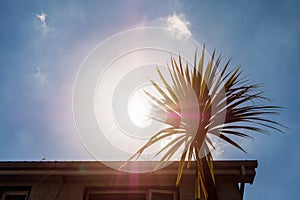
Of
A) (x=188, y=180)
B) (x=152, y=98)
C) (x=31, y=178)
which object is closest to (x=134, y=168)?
(x=188, y=180)

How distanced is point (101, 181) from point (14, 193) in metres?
1.90

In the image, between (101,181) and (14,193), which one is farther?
(101,181)

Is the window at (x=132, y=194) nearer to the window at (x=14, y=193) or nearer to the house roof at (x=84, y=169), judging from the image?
the house roof at (x=84, y=169)

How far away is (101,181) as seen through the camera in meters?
6.73

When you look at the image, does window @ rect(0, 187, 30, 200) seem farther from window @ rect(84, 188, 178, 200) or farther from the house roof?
window @ rect(84, 188, 178, 200)

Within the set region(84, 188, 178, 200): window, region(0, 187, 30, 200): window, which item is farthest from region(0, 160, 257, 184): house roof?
region(84, 188, 178, 200): window

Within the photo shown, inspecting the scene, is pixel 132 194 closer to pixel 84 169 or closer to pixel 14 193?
pixel 84 169

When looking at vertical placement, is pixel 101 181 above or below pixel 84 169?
below

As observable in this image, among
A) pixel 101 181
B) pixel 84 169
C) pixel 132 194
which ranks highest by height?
pixel 84 169

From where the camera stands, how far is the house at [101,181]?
6379mm

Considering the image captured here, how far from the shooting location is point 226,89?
5004 mm

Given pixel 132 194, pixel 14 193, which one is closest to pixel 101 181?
pixel 132 194

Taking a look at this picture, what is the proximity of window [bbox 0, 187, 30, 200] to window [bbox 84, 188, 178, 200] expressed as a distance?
4.28 feet

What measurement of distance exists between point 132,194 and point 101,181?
753 mm
